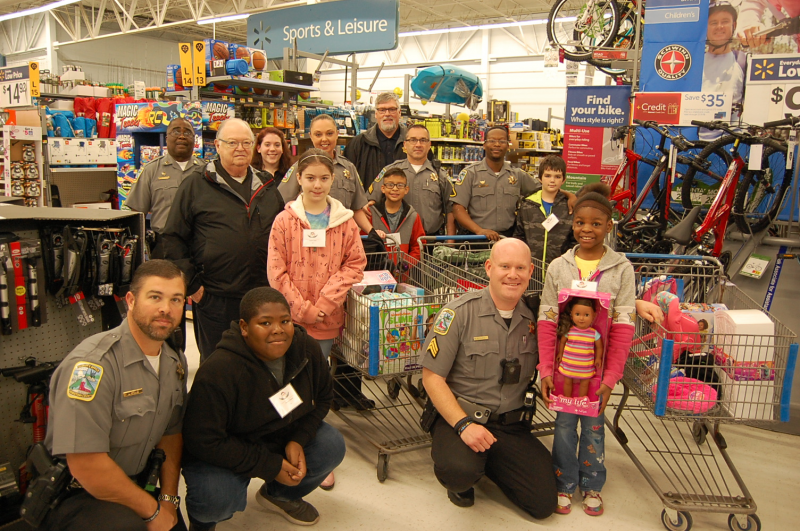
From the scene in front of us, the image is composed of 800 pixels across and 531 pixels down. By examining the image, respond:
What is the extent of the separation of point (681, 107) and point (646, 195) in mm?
1010

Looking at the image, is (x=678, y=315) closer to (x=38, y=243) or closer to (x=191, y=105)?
(x=38, y=243)

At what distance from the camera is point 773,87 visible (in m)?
4.65

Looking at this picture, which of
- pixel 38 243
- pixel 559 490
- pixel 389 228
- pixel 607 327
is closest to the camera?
pixel 38 243

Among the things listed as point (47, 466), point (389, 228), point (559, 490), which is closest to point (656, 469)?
point (559, 490)

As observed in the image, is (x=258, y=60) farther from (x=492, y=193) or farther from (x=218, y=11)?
(x=218, y=11)

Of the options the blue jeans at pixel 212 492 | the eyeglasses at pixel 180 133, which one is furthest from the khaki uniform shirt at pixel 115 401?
the eyeglasses at pixel 180 133

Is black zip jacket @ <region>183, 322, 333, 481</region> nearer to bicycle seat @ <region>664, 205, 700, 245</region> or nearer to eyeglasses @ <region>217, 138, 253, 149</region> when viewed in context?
eyeglasses @ <region>217, 138, 253, 149</region>

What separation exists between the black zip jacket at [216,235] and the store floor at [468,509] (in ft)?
3.57

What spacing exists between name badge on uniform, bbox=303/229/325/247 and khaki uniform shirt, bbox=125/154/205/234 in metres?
1.69

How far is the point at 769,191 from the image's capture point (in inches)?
190

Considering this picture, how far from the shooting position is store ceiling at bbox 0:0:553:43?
16766 millimetres

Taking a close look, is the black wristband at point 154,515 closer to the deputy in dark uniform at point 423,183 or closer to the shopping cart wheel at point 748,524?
the shopping cart wheel at point 748,524

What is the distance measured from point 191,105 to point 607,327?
4512 millimetres

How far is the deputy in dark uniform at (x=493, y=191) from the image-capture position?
429 centimetres
